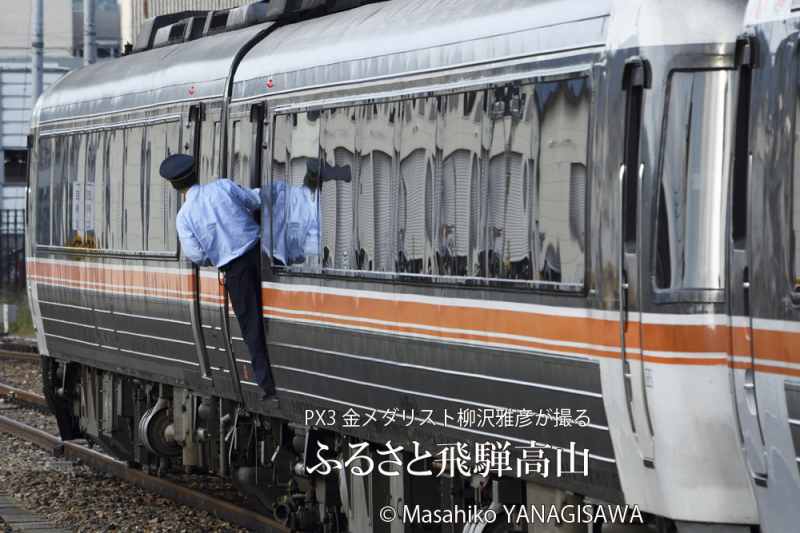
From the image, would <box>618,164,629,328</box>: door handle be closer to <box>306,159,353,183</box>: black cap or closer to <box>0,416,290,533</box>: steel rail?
<box>306,159,353,183</box>: black cap

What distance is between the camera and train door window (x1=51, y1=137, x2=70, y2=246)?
14359mm

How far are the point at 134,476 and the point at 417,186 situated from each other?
20.6 ft

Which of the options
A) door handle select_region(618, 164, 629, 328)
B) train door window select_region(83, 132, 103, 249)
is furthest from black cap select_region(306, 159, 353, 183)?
train door window select_region(83, 132, 103, 249)

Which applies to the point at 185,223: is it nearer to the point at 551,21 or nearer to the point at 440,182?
the point at 440,182

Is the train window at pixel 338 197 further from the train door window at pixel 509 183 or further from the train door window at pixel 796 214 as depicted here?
the train door window at pixel 796 214

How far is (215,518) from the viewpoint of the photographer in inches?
483

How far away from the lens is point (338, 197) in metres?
9.29

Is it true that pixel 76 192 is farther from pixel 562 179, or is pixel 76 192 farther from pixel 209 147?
pixel 562 179

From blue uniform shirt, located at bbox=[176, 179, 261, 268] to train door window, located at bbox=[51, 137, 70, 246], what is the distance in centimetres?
432

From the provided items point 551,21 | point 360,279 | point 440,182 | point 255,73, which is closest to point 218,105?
point 255,73

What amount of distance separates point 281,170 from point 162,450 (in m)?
4.01

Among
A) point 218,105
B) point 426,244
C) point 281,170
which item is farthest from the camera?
point 218,105

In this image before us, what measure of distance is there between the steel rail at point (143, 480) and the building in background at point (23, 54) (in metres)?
28.2

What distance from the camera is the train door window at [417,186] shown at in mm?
8203
